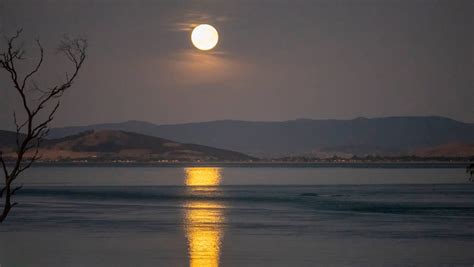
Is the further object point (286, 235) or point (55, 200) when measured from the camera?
point (55, 200)

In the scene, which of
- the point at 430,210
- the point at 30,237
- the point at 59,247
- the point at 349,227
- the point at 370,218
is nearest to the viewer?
the point at 59,247

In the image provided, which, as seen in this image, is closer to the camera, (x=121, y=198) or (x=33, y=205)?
(x=33, y=205)

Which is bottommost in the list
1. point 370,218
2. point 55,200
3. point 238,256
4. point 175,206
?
point 238,256

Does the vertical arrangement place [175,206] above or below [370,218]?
above

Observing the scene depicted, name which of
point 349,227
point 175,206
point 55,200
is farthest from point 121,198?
point 349,227

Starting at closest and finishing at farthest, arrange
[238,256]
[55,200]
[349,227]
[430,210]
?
1. [238,256]
2. [349,227]
3. [430,210]
4. [55,200]

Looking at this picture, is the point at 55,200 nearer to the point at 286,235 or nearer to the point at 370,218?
the point at 370,218

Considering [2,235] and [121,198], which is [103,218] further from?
[121,198]

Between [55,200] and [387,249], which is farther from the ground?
[55,200]

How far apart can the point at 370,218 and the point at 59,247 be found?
8834mm

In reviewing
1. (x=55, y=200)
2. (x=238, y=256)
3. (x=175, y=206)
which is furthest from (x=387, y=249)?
(x=55, y=200)

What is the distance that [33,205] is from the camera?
25828mm

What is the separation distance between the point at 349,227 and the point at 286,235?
2.30 metres

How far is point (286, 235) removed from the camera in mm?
16562
